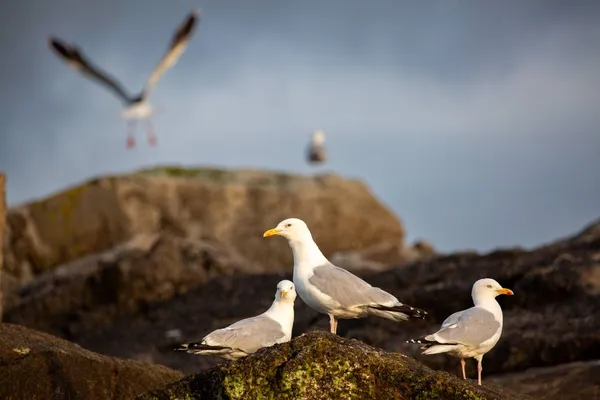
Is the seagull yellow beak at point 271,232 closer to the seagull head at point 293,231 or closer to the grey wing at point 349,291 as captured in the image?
the seagull head at point 293,231

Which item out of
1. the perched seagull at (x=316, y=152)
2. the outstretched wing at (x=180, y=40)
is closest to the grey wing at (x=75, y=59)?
the outstretched wing at (x=180, y=40)

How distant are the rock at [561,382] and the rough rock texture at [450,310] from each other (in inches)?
22.2

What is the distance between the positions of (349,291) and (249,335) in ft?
3.65

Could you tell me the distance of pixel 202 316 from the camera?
22.1 metres

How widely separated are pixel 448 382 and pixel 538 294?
984 cm

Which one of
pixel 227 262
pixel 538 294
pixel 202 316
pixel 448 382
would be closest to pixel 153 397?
pixel 448 382

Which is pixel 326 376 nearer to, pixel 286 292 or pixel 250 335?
pixel 250 335

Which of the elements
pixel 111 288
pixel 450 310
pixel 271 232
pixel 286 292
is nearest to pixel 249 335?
pixel 286 292

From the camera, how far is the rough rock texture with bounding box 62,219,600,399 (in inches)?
609

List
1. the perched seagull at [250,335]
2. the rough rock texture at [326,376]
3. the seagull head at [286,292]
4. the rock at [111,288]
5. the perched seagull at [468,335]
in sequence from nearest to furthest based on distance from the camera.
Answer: the rough rock texture at [326,376]
the perched seagull at [250,335]
the perched seagull at [468,335]
the seagull head at [286,292]
the rock at [111,288]

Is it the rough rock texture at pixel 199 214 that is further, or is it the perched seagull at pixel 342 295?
the rough rock texture at pixel 199 214

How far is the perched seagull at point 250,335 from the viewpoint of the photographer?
380 inches

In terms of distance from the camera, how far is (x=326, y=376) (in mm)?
8188

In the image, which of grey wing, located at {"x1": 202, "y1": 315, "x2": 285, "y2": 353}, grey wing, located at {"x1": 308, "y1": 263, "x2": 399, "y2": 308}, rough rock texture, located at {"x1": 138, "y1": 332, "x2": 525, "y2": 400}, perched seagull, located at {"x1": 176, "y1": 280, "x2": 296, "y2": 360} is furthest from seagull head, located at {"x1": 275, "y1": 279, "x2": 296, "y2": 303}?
rough rock texture, located at {"x1": 138, "y1": 332, "x2": 525, "y2": 400}
